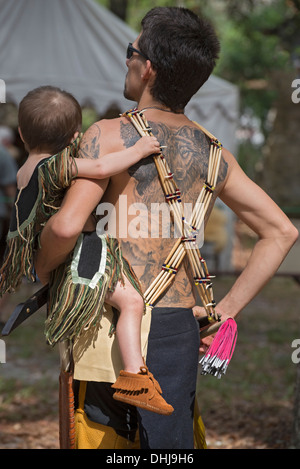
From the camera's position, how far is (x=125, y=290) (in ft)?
Result: 7.45

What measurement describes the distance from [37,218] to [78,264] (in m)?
0.22

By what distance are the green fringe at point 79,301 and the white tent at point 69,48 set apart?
224 inches

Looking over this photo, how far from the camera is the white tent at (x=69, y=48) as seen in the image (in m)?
7.78

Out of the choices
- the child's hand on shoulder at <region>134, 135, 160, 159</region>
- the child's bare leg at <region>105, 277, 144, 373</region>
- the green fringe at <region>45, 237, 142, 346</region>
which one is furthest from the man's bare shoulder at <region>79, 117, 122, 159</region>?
the child's bare leg at <region>105, 277, 144, 373</region>

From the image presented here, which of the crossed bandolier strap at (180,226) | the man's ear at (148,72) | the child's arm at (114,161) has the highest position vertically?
the man's ear at (148,72)

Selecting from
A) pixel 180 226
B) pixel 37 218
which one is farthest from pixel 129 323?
pixel 37 218

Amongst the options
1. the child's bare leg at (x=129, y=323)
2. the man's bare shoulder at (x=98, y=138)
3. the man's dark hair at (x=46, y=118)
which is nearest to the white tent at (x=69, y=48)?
the man's dark hair at (x=46, y=118)

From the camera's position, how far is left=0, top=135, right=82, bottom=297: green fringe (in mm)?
2219

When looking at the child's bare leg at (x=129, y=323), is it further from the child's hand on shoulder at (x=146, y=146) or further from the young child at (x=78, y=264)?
the child's hand on shoulder at (x=146, y=146)

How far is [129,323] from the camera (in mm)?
2219

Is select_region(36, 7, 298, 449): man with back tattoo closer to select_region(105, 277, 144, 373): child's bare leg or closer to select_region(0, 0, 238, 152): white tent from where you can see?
select_region(105, 277, 144, 373): child's bare leg

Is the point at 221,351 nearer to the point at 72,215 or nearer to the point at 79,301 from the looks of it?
the point at 79,301

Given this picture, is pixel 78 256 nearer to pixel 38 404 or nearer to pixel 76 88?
pixel 38 404
